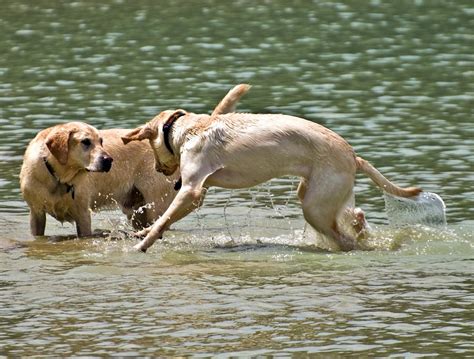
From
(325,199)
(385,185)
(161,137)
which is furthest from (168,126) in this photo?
(385,185)

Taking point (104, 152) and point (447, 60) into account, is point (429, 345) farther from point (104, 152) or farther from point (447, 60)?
point (447, 60)

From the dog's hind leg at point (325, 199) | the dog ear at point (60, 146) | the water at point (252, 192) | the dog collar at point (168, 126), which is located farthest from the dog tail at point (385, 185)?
the dog ear at point (60, 146)

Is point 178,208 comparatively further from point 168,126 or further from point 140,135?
point 140,135

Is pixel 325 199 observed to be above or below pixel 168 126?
below

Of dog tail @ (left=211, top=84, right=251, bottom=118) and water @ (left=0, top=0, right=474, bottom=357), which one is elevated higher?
dog tail @ (left=211, top=84, right=251, bottom=118)

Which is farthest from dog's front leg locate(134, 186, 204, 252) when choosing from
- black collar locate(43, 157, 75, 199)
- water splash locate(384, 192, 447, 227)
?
water splash locate(384, 192, 447, 227)

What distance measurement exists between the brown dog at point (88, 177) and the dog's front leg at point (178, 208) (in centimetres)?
78

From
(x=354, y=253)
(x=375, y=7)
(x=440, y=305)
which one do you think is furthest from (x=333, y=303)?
(x=375, y=7)

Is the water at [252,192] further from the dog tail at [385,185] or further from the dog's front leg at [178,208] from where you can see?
the dog tail at [385,185]

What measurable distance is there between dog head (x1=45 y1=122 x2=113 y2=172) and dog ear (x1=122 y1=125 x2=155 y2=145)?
0.24m

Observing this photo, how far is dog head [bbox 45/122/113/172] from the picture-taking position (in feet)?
40.8

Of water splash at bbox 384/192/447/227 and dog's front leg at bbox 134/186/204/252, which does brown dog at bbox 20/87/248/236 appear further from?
water splash at bbox 384/192/447/227

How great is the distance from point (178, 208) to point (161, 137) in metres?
0.80

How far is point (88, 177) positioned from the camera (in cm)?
1300
